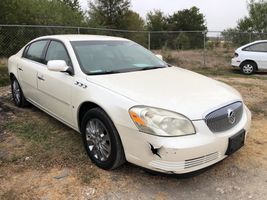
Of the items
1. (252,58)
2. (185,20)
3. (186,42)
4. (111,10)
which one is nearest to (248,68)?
(252,58)

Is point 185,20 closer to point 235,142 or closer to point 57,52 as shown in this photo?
point 57,52

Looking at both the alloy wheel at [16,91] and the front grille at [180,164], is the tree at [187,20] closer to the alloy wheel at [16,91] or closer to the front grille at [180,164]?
the alloy wheel at [16,91]

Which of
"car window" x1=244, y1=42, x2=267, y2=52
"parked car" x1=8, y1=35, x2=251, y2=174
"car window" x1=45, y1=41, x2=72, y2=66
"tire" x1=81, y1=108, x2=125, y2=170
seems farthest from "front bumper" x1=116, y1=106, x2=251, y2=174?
"car window" x1=244, y1=42, x2=267, y2=52

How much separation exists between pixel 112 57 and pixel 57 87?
86 centimetres

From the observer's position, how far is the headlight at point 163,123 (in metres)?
3.21

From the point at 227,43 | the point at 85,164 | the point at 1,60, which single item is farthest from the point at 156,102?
the point at 227,43

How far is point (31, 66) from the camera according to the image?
5445mm

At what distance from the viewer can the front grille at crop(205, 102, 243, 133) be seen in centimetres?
337

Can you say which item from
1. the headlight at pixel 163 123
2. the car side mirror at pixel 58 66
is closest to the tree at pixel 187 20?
the car side mirror at pixel 58 66

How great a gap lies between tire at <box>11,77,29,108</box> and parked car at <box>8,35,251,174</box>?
117 cm

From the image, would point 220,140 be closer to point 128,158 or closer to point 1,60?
point 128,158

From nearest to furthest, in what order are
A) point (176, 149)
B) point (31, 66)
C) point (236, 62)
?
point (176, 149)
point (31, 66)
point (236, 62)

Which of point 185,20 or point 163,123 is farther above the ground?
point 185,20

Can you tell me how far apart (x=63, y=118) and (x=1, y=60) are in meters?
7.55
